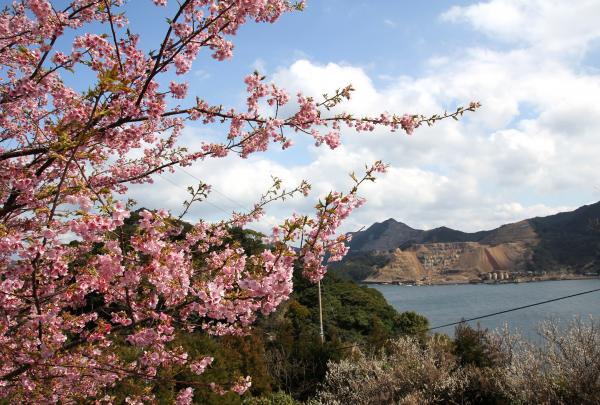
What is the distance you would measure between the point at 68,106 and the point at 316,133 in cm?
230

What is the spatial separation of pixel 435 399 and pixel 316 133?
10.5 m

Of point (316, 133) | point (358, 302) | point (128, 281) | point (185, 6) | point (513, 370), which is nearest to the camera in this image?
point (128, 281)

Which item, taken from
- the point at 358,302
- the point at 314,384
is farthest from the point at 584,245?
the point at 314,384

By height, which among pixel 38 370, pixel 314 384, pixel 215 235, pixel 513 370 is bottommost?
pixel 314 384

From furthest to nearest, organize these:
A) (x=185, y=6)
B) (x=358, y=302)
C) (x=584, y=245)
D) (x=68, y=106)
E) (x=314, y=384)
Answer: (x=584, y=245) → (x=358, y=302) → (x=314, y=384) → (x=68, y=106) → (x=185, y=6)

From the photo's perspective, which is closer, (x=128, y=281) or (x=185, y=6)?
(x=128, y=281)

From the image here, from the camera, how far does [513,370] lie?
39.0 ft

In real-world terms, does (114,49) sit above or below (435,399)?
above

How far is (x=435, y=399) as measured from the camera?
1227cm

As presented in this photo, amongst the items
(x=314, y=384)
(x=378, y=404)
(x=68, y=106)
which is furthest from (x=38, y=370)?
(x=314, y=384)

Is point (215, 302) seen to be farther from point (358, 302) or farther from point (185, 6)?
point (358, 302)

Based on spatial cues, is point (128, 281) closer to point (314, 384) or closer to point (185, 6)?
point (185, 6)

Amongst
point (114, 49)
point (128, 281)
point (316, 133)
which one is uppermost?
point (114, 49)

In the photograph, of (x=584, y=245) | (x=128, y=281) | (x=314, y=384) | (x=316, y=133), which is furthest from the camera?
(x=584, y=245)
